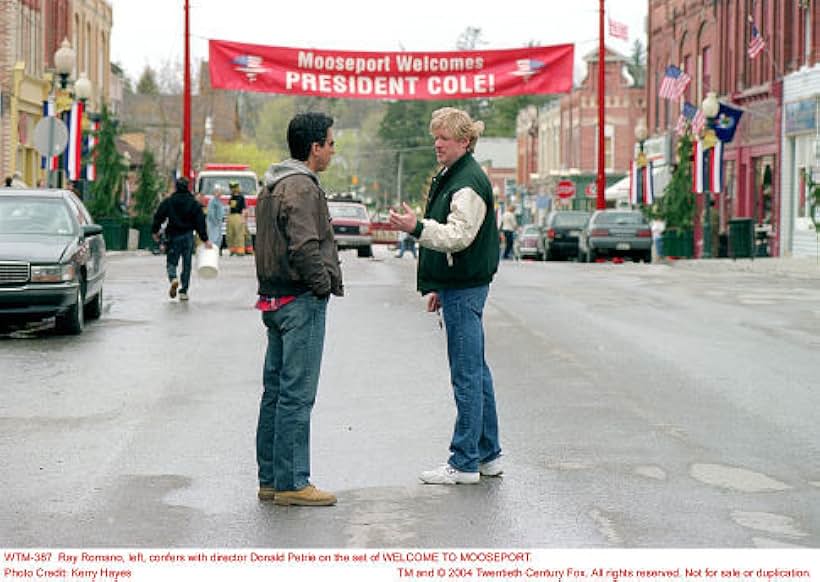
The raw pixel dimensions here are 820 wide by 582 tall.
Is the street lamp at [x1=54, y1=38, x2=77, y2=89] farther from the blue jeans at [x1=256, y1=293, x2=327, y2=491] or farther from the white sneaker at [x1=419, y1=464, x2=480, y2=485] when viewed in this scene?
the blue jeans at [x1=256, y1=293, x2=327, y2=491]

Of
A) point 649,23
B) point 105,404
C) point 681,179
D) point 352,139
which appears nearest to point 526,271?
point 681,179

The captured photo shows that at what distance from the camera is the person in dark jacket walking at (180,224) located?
2308 centimetres

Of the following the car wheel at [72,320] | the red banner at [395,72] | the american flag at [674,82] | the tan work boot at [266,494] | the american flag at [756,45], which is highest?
the american flag at [756,45]

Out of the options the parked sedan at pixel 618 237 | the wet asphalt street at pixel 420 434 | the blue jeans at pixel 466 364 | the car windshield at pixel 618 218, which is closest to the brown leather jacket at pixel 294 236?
the blue jeans at pixel 466 364

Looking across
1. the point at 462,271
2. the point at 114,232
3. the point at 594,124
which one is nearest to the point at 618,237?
the point at 114,232

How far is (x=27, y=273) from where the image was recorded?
17469mm

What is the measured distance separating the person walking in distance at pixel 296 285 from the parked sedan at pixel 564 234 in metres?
40.9

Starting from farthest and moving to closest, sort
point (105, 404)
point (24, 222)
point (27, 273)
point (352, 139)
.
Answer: point (352, 139) < point (24, 222) < point (27, 273) < point (105, 404)

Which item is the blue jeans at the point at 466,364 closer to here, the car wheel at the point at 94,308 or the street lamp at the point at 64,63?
the car wheel at the point at 94,308

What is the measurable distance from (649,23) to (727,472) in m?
59.7

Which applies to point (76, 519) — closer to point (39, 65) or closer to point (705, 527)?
point (705, 527)

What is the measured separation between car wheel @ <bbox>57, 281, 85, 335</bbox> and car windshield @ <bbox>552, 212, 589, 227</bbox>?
33.1 meters

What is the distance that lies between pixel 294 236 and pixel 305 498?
4.29ft

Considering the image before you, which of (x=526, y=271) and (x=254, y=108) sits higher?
(x=254, y=108)
